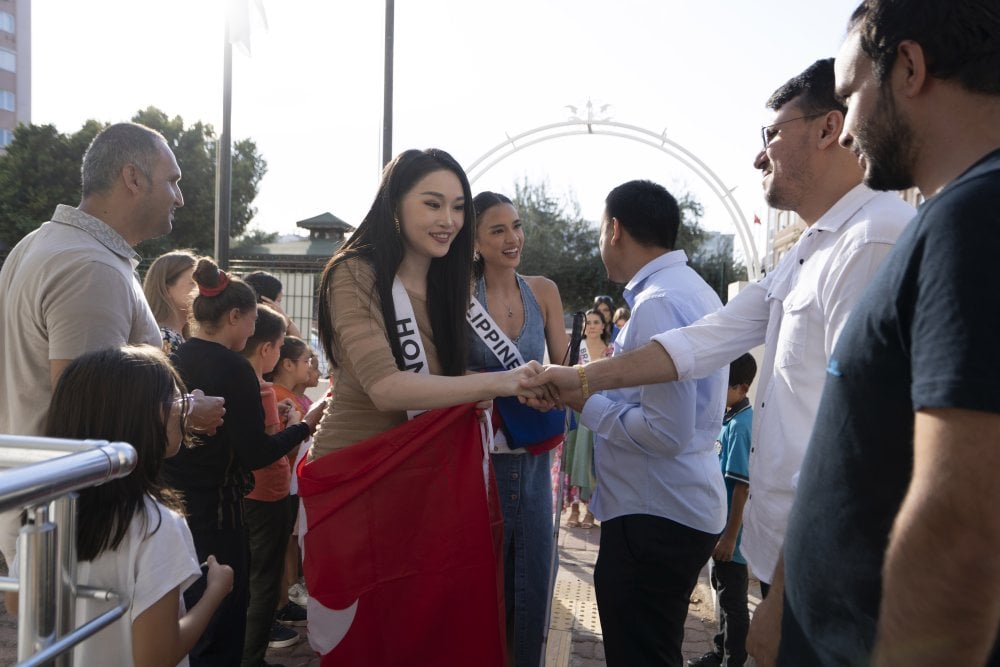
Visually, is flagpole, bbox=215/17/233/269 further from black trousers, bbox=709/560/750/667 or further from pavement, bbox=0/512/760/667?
black trousers, bbox=709/560/750/667

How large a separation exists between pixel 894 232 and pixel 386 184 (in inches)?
66.7

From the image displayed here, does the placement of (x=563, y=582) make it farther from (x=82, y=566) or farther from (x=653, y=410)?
(x=82, y=566)

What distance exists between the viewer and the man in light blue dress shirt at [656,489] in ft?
9.13

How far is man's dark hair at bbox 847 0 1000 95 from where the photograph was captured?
126 centimetres

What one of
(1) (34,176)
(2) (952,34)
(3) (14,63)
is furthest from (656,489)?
(3) (14,63)

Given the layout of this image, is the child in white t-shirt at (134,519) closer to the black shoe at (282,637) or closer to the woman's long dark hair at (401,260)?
the woman's long dark hair at (401,260)

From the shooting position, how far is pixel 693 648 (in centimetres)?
468

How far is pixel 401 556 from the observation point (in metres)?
2.62

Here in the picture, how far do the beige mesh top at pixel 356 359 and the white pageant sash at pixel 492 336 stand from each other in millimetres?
398

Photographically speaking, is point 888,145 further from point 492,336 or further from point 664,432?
point 492,336

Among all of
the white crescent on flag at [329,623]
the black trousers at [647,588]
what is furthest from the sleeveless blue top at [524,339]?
the white crescent on flag at [329,623]

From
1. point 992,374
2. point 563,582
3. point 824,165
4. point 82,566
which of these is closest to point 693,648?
point 563,582

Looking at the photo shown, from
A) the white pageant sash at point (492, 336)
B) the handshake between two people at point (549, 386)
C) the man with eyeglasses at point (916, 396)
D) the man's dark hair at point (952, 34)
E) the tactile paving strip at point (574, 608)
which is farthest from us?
the tactile paving strip at point (574, 608)

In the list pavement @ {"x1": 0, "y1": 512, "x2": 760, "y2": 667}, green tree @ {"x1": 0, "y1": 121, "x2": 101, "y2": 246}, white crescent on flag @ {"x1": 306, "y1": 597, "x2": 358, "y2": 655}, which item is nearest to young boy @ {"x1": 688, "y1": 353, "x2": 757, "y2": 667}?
pavement @ {"x1": 0, "y1": 512, "x2": 760, "y2": 667}
